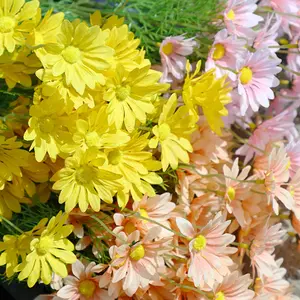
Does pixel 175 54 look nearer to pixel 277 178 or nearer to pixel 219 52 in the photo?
pixel 219 52

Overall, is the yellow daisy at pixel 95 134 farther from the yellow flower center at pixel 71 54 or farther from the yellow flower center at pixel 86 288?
the yellow flower center at pixel 86 288

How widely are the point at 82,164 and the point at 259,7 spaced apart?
38cm

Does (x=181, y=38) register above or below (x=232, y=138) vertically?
above

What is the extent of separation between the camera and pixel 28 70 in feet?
2.06

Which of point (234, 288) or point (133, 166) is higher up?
point (133, 166)

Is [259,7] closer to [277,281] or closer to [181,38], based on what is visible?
[181,38]

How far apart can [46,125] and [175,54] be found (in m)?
0.23

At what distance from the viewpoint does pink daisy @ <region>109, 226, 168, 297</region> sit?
2.26ft

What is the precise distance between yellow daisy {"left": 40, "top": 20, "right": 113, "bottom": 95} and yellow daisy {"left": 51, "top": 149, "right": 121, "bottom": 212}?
0.23 feet

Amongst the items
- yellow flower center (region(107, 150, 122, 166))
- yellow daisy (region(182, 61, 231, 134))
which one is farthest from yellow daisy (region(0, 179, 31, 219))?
yellow daisy (region(182, 61, 231, 134))

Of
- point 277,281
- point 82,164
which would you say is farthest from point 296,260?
point 82,164

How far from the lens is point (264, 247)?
0.80 m

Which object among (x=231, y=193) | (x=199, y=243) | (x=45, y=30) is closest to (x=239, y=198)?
(x=231, y=193)

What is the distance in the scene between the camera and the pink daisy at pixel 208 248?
70cm
